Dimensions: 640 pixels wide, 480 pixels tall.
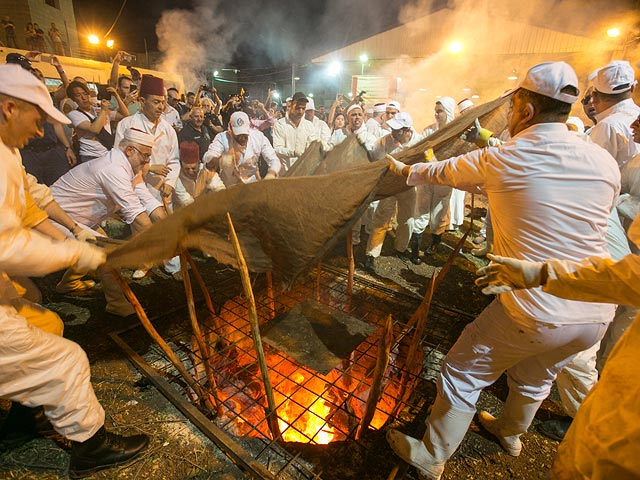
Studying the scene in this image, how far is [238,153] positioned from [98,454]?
4949mm

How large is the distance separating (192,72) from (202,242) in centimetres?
2136

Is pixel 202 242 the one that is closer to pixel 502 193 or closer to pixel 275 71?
pixel 502 193

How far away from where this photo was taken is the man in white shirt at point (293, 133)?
24.0ft

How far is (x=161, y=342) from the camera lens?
2488 mm

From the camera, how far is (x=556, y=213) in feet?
5.94

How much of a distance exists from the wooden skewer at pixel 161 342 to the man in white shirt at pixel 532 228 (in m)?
1.68

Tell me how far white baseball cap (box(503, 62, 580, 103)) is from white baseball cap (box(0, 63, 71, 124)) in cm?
295

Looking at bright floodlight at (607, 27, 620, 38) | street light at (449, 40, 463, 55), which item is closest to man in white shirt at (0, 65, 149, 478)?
street light at (449, 40, 463, 55)

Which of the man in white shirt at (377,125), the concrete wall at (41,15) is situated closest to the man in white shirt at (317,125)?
the man in white shirt at (377,125)

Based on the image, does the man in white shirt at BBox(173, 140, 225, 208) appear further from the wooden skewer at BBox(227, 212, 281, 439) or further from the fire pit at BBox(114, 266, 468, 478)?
the wooden skewer at BBox(227, 212, 281, 439)

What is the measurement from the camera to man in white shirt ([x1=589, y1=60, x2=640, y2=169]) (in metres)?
3.31

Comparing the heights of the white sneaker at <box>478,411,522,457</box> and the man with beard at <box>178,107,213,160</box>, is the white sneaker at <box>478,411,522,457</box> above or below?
below

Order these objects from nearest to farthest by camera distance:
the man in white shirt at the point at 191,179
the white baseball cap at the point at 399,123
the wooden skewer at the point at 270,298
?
1. the wooden skewer at the point at 270,298
2. the white baseball cap at the point at 399,123
3. the man in white shirt at the point at 191,179

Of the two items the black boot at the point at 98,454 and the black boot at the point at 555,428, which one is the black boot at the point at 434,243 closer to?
the black boot at the point at 555,428
